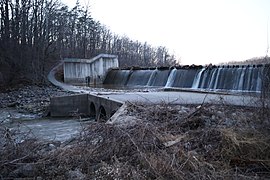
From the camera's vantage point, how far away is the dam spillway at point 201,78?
60.6 ft

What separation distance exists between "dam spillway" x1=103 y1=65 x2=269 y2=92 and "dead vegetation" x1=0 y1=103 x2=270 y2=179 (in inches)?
401

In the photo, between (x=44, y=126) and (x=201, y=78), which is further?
(x=201, y=78)

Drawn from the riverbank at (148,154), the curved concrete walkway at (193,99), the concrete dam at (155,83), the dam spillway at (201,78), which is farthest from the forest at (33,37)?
the riverbank at (148,154)

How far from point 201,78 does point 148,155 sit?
1846 centimetres

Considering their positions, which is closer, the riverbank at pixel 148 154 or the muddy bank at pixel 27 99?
the riverbank at pixel 148 154

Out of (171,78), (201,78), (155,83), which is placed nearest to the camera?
(201,78)

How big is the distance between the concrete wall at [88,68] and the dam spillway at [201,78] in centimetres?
352

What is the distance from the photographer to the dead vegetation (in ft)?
12.3

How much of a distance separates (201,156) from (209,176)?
0.64 meters

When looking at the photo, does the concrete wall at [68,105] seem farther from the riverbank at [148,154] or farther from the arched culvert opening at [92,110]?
the riverbank at [148,154]

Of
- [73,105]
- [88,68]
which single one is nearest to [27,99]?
[73,105]

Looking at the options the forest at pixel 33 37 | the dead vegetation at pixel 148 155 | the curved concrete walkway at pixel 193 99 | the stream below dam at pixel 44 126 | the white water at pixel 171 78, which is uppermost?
the forest at pixel 33 37

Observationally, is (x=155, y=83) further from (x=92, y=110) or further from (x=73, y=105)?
(x=73, y=105)

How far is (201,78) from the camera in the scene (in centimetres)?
2167
